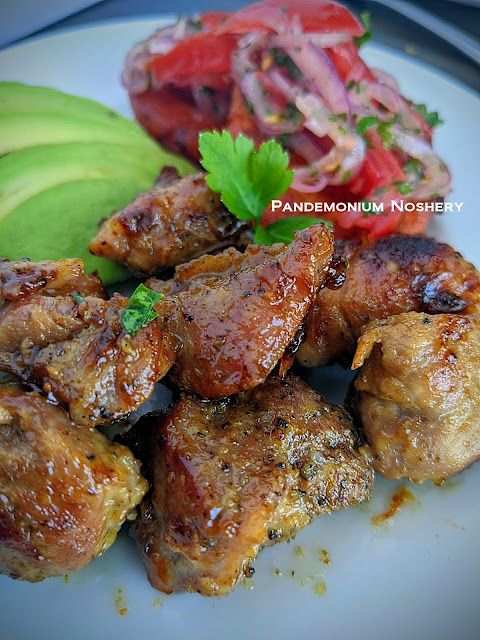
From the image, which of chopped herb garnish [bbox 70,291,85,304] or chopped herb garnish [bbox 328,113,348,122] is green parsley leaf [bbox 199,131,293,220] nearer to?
chopped herb garnish [bbox 328,113,348,122]

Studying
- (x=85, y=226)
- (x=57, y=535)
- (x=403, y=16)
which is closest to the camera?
(x=57, y=535)

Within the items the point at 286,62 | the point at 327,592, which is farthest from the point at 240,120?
the point at 327,592

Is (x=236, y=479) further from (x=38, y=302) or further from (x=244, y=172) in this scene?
(x=244, y=172)

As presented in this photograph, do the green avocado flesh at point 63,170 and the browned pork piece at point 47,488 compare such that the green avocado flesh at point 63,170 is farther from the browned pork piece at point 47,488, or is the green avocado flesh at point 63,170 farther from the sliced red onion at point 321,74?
the browned pork piece at point 47,488

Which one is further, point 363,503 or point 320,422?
point 363,503

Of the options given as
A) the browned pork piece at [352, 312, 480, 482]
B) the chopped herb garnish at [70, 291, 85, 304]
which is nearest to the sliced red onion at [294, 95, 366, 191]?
the browned pork piece at [352, 312, 480, 482]

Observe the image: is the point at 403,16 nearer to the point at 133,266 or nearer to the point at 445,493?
the point at 133,266

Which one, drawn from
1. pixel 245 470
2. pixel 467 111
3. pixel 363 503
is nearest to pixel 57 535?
pixel 245 470
